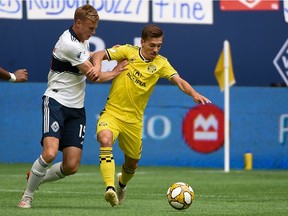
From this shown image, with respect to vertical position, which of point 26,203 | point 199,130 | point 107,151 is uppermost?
point 107,151

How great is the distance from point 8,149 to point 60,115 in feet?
30.4

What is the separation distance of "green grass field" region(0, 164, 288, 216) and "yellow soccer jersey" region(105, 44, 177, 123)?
1.12 meters

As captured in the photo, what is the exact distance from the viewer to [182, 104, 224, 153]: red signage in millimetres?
20531

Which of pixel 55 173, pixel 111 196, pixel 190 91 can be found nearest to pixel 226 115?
pixel 190 91

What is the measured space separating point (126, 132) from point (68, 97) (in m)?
0.94

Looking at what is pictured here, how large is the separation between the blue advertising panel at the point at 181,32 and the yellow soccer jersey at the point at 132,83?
8.29 meters

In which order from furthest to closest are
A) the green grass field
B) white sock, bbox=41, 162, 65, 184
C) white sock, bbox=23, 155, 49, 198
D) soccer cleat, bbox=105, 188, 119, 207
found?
white sock, bbox=41, 162, 65, 184, white sock, bbox=23, 155, 49, 198, the green grass field, soccer cleat, bbox=105, 188, 119, 207

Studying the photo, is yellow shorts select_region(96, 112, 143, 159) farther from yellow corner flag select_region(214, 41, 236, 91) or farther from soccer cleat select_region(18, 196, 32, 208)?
yellow corner flag select_region(214, 41, 236, 91)

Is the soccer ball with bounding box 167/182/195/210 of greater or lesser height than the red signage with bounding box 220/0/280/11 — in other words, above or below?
below

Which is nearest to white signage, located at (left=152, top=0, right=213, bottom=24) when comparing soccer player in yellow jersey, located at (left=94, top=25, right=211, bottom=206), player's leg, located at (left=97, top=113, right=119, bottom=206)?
soccer player in yellow jersey, located at (left=94, top=25, right=211, bottom=206)

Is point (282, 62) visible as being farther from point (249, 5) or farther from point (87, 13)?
point (87, 13)

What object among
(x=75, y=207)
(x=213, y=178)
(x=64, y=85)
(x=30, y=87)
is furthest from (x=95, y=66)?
(x=30, y=87)

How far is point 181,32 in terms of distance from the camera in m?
20.8

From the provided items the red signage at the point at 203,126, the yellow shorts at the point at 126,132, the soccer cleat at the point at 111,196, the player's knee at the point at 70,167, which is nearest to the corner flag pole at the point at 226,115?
the red signage at the point at 203,126
